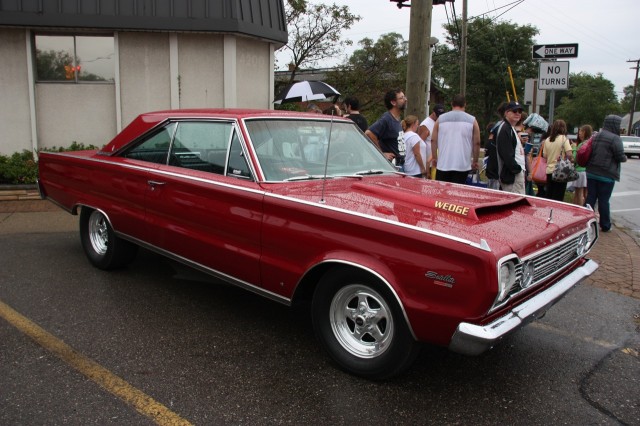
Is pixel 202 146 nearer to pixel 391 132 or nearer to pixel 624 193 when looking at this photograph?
pixel 391 132

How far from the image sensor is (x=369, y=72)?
765 inches

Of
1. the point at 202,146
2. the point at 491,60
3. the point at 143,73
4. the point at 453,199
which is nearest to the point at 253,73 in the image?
the point at 143,73

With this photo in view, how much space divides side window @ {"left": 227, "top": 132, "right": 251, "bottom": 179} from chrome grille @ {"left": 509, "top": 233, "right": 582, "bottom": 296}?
196 centimetres

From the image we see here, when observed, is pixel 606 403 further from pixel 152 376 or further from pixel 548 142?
pixel 548 142

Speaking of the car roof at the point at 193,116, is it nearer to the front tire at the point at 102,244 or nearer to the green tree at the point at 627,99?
the front tire at the point at 102,244

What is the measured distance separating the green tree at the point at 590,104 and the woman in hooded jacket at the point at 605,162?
69.4 m

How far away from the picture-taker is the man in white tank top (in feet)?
21.6

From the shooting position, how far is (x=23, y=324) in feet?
13.0

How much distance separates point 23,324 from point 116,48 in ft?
24.2

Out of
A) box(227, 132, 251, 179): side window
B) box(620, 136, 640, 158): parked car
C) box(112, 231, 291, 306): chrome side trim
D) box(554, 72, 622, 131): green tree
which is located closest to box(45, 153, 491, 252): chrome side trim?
box(227, 132, 251, 179): side window

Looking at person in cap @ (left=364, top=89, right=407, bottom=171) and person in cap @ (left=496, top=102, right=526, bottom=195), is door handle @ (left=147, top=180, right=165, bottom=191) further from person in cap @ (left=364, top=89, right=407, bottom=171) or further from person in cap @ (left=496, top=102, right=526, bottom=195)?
person in cap @ (left=496, top=102, right=526, bottom=195)

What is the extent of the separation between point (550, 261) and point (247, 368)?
6.67ft

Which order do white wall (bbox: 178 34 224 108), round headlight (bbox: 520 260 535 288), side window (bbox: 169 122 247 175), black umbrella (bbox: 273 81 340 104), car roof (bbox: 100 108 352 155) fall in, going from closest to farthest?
round headlight (bbox: 520 260 535 288) < side window (bbox: 169 122 247 175) < car roof (bbox: 100 108 352 155) < black umbrella (bbox: 273 81 340 104) < white wall (bbox: 178 34 224 108)

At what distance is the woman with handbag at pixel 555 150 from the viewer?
26.9 feet
